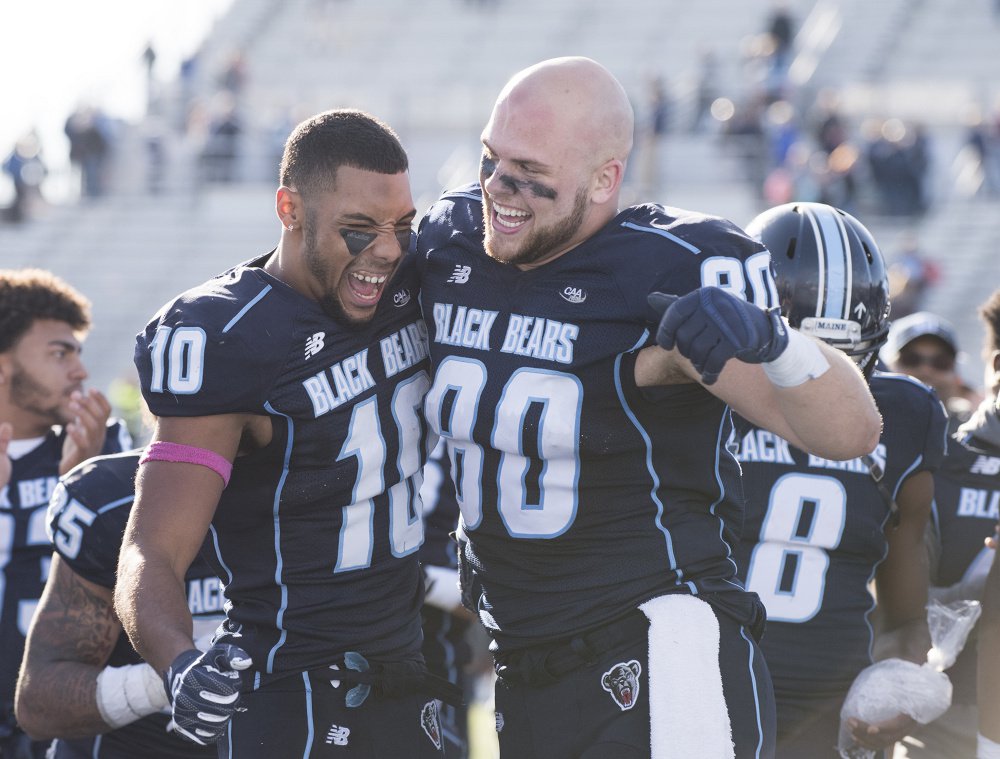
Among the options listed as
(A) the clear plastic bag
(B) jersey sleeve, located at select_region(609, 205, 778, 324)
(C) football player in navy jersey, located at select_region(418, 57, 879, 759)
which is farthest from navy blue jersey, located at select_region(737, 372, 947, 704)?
(B) jersey sleeve, located at select_region(609, 205, 778, 324)

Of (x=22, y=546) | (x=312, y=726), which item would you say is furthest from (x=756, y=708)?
(x=22, y=546)

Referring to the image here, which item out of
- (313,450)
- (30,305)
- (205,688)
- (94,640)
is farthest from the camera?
(30,305)

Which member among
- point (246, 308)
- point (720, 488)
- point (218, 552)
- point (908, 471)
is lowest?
point (218, 552)

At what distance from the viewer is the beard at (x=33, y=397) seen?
513 cm

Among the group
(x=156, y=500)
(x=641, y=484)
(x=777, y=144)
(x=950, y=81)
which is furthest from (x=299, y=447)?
(x=950, y=81)

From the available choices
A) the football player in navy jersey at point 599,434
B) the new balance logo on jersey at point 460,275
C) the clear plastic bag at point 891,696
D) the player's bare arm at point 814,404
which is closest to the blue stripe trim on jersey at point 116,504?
the football player in navy jersey at point 599,434

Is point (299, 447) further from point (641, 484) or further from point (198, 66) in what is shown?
point (198, 66)

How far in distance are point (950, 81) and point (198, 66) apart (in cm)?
1178

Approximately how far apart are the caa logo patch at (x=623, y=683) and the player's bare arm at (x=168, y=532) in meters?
0.91

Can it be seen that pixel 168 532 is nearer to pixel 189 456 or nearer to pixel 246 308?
pixel 189 456

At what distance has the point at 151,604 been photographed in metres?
3.05

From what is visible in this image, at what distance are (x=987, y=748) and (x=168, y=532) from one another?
94.9 inches

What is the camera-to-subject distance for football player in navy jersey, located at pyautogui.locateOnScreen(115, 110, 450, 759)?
3.26 metres

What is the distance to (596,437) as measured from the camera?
3268mm
